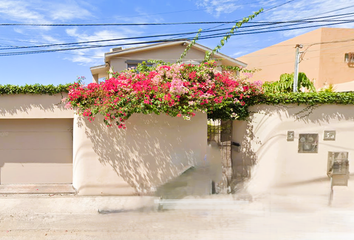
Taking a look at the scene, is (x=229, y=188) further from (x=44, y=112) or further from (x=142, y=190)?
(x=44, y=112)

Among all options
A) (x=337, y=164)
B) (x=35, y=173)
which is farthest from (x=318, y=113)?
(x=35, y=173)

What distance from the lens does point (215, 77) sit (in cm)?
489

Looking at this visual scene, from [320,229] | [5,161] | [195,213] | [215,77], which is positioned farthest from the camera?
[5,161]

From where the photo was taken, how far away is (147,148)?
5141mm

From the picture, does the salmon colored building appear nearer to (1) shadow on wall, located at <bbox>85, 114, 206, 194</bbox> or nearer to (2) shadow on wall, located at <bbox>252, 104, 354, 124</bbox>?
(2) shadow on wall, located at <bbox>252, 104, 354, 124</bbox>

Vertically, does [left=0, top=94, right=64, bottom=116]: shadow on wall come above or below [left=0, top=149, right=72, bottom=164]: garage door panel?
above

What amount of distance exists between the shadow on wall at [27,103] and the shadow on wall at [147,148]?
1.37 meters

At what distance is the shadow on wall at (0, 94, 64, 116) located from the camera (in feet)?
17.5

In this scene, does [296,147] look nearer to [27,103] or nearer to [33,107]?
[33,107]

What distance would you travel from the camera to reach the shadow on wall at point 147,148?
5105mm

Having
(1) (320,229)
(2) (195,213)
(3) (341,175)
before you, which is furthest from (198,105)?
(3) (341,175)

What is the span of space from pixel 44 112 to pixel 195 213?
4968 mm

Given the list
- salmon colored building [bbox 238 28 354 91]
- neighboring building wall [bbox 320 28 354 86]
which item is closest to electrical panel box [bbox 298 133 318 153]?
salmon colored building [bbox 238 28 354 91]

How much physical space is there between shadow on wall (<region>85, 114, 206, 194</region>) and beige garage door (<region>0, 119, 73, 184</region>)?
138 cm
